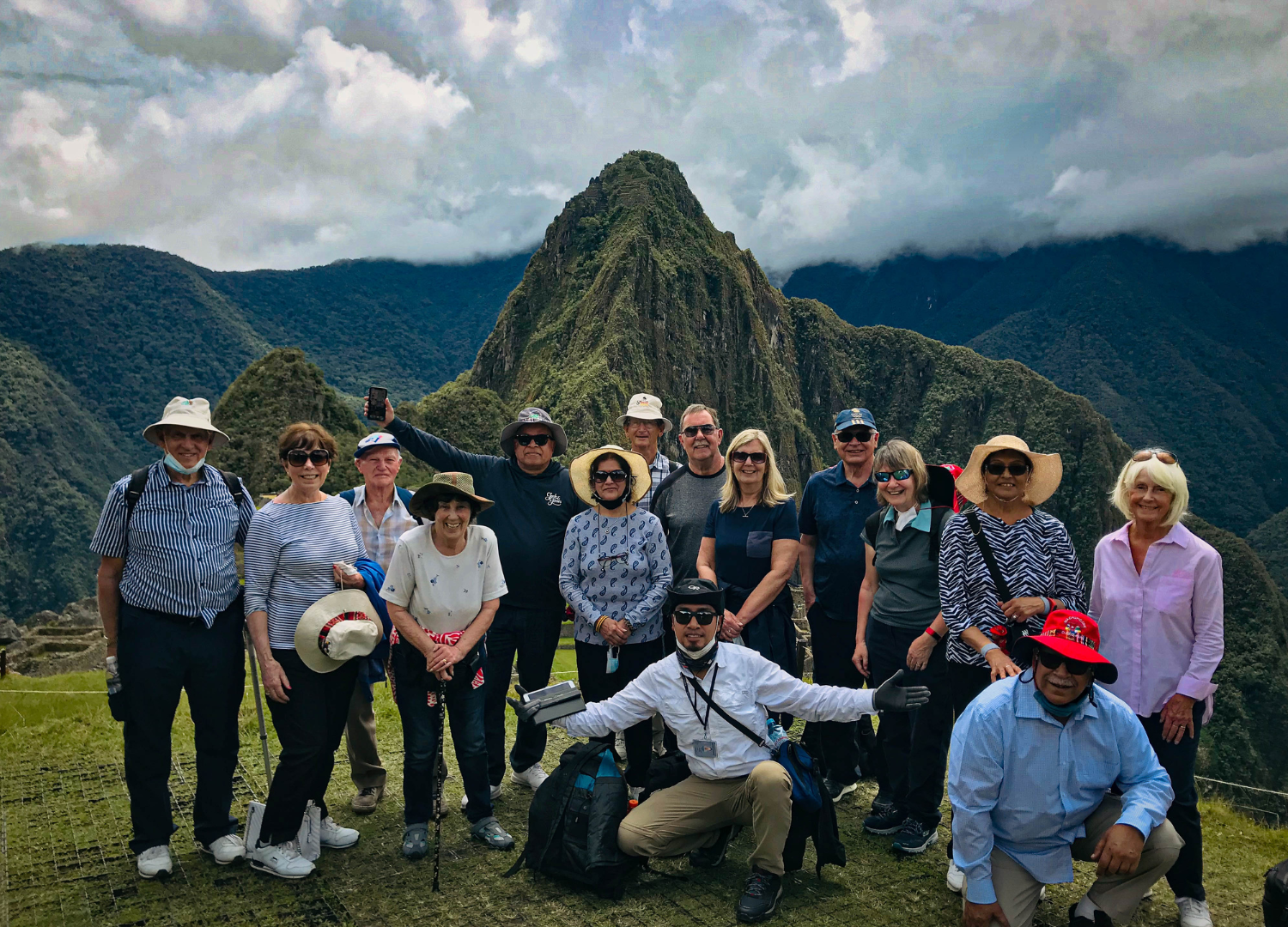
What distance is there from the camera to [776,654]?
5.23m

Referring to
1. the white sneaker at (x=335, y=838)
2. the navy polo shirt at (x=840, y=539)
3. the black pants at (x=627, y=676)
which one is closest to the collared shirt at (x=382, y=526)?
the black pants at (x=627, y=676)

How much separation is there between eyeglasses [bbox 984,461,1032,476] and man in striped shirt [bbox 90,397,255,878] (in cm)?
401

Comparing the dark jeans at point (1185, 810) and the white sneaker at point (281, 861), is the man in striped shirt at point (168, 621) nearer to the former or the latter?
the white sneaker at point (281, 861)

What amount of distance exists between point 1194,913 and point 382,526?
473 centimetres

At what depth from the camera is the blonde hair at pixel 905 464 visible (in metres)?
4.80

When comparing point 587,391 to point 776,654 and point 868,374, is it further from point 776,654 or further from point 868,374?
point 868,374

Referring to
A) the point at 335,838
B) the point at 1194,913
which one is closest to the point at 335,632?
the point at 335,838

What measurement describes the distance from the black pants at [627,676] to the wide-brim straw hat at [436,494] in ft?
3.83

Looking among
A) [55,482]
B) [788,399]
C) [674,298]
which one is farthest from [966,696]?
[788,399]

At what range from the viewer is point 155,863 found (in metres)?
4.22

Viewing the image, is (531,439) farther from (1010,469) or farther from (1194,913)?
(1194,913)

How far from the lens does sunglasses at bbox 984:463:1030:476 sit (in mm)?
4367

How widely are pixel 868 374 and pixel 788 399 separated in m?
35.0

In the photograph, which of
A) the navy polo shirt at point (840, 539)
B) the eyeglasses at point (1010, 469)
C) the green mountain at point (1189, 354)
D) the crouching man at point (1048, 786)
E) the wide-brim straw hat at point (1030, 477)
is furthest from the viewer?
the green mountain at point (1189, 354)
